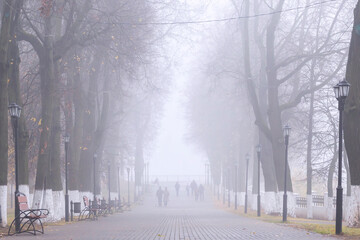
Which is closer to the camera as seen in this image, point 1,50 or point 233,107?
point 1,50

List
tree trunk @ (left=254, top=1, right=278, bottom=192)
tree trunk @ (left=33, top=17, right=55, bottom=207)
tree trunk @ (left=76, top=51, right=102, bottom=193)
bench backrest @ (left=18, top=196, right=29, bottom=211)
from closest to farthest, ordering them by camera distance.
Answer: bench backrest @ (left=18, top=196, right=29, bottom=211), tree trunk @ (left=33, top=17, right=55, bottom=207), tree trunk @ (left=76, top=51, right=102, bottom=193), tree trunk @ (left=254, top=1, right=278, bottom=192)

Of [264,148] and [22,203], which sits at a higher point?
[264,148]

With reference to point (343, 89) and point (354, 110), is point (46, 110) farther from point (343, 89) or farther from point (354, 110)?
point (343, 89)

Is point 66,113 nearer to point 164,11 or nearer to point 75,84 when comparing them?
point 75,84

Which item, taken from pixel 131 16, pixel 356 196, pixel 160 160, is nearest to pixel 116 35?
pixel 131 16

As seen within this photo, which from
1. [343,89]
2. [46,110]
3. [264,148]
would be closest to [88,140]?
[264,148]

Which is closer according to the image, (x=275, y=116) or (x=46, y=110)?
(x=46, y=110)

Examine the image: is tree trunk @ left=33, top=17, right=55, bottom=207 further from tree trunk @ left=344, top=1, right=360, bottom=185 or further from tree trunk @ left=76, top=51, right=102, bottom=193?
tree trunk @ left=344, top=1, right=360, bottom=185

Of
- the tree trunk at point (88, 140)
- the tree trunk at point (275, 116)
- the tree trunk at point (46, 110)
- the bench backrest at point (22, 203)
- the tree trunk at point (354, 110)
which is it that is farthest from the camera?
the tree trunk at point (88, 140)

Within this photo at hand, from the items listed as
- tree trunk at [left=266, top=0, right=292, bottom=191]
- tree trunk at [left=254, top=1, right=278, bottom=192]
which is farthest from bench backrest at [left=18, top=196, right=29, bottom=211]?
tree trunk at [left=254, top=1, right=278, bottom=192]

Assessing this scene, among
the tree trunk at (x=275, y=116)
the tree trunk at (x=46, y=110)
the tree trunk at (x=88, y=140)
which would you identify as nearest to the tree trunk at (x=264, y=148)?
the tree trunk at (x=275, y=116)

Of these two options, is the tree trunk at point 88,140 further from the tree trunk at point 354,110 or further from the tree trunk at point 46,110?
the tree trunk at point 354,110

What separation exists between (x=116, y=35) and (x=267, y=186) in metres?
12.8

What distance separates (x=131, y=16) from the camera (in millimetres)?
24906
